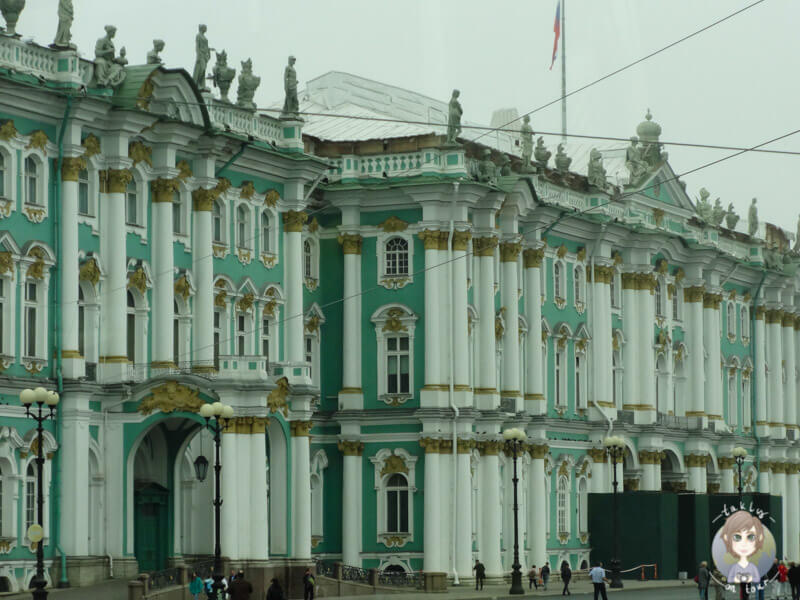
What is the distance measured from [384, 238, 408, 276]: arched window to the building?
9 cm

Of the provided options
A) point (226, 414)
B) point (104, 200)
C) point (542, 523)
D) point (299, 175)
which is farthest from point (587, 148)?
point (226, 414)

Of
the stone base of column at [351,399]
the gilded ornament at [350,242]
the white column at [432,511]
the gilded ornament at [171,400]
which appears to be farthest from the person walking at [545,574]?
the gilded ornament at [171,400]

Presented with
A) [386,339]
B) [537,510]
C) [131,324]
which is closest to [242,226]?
[131,324]

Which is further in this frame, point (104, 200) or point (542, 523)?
point (542, 523)

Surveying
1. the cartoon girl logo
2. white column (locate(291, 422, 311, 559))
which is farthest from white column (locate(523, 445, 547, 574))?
the cartoon girl logo

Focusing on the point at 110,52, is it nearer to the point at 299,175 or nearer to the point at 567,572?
the point at 299,175

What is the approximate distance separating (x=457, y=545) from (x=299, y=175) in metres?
13.4

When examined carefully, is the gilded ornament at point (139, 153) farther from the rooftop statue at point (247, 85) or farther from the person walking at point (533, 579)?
the person walking at point (533, 579)

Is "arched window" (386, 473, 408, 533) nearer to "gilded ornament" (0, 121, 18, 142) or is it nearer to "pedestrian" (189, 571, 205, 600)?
"pedestrian" (189, 571, 205, 600)

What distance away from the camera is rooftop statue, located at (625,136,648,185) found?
282 ft

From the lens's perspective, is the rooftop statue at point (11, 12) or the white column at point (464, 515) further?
the white column at point (464, 515)

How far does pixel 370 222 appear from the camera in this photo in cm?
7088

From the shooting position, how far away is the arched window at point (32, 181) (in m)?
54.8

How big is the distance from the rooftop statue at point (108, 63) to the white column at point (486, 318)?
18.1 m
